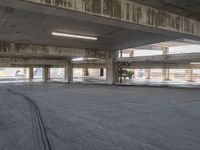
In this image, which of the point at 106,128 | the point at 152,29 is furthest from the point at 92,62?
the point at 106,128

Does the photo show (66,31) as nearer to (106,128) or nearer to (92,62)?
(106,128)

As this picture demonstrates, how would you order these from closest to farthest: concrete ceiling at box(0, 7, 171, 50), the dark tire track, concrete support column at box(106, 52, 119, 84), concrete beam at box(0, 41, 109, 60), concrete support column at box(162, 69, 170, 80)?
the dark tire track < concrete ceiling at box(0, 7, 171, 50) < concrete beam at box(0, 41, 109, 60) < concrete support column at box(106, 52, 119, 84) < concrete support column at box(162, 69, 170, 80)

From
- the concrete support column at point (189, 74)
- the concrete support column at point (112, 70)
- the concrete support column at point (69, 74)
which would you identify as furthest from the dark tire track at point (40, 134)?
the concrete support column at point (189, 74)

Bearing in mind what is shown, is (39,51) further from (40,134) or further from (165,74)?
(165,74)

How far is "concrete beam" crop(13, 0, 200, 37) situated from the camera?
759 centimetres

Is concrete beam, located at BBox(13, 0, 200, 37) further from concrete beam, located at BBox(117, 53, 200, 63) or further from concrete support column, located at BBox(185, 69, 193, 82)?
concrete support column, located at BBox(185, 69, 193, 82)

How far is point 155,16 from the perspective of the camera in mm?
9672

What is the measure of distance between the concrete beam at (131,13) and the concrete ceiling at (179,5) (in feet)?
0.87

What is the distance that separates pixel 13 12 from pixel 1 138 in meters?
6.90

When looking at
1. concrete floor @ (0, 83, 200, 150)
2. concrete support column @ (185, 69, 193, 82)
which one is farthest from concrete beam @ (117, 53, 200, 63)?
concrete support column @ (185, 69, 193, 82)

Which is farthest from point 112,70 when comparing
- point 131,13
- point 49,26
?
point 131,13

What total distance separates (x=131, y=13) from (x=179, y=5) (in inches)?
88.3

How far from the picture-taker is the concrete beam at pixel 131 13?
759cm

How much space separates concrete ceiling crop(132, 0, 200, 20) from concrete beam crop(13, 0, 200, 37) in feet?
0.87
